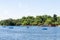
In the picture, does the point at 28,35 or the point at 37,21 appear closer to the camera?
the point at 28,35

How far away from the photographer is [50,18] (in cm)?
12975

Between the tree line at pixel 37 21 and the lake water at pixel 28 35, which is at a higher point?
the lake water at pixel 28 35

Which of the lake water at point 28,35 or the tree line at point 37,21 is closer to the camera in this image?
the lake water at point 28,35

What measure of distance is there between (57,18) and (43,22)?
29.2 feet

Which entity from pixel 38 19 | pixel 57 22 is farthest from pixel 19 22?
pixel 57 22

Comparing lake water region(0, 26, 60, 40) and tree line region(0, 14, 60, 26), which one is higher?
lake water region(0, 26, 60, 40)

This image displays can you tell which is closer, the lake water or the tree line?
the lake water

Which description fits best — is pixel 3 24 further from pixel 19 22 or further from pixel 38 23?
pixel 38 23

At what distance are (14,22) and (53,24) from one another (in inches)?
928

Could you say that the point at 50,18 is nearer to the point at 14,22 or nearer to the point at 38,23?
the point at 38,23

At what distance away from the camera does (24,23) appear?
135 meters

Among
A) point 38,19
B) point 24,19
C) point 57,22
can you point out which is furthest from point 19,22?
point 57,22

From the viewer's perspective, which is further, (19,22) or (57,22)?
(19,22)

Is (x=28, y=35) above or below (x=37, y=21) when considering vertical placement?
above
